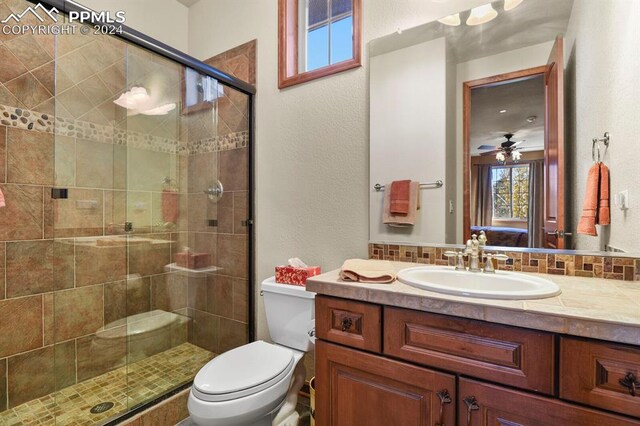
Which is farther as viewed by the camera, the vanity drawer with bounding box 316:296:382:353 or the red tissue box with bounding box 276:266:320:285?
the red tissue box with bounding box 276:266:320:285

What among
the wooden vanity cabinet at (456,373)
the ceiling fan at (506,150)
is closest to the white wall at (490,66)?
the ceiling fan at (506,150)

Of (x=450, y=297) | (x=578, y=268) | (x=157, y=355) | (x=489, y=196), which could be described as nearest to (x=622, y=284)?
(x=578, y=268)

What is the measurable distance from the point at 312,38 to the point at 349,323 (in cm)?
188

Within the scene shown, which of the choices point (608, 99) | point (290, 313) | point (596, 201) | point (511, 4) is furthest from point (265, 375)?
point (511, 4)

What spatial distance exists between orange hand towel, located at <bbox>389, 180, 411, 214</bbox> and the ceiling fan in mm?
407

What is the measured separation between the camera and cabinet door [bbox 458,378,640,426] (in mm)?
743

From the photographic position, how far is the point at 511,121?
1364mm

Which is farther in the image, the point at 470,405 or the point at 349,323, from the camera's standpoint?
the point at 349,323

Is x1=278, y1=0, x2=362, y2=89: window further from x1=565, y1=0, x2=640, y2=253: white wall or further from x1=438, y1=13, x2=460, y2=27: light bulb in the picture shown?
x1=565, y1=0, x2=640, y2=253: white wall

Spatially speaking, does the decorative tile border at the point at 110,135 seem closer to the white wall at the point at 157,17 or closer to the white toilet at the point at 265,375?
the white wall at the point at 157,17

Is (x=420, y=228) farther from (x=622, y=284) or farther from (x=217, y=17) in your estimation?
(x=217, y=17)

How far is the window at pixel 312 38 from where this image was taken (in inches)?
74.3

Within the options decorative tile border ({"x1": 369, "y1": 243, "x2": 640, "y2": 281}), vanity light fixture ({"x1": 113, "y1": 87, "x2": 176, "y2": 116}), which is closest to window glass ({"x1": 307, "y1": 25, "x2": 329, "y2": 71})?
vanity light fixture ({"x1": 113, "y1": 87, "x2": 176, "y2": 116})

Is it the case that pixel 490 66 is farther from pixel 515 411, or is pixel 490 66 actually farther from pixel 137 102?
pixel 137 102
